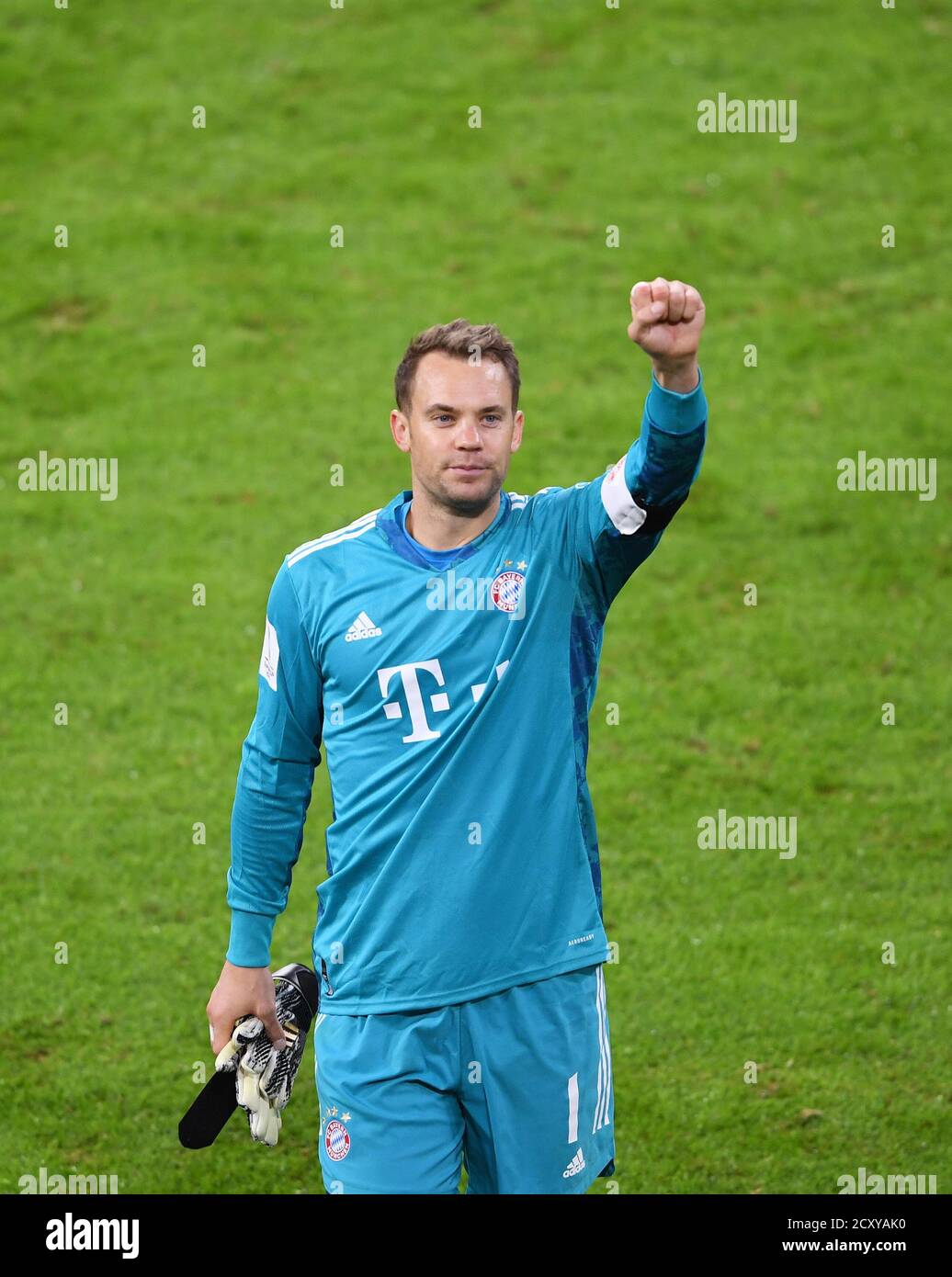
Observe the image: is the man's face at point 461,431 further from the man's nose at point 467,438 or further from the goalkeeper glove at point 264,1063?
the goalkeeper glove at point 264,1063

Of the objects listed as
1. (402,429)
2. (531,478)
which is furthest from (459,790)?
(531,478)

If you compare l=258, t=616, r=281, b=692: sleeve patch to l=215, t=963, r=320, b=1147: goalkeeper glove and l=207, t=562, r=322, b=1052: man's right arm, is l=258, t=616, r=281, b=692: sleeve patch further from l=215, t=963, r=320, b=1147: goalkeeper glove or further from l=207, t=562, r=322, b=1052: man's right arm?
l=215, t=963, r=320, b=1147: goalkeeper glove

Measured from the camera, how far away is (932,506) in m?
11.5

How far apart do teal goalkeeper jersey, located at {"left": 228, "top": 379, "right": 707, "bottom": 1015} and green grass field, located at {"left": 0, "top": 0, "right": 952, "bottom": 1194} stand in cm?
249

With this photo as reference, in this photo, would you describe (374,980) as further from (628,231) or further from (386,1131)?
(628,231)

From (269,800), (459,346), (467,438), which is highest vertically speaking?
(459,346)

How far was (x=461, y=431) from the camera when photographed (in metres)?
4.20

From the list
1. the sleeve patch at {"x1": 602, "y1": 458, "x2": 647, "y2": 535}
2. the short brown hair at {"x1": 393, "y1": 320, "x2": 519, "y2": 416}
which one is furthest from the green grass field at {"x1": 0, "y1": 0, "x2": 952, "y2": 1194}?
the short brown hair at {"x1": 393, "y1": 320, "x2": 519, "y2": 416}

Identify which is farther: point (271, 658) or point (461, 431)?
point (271, 658)

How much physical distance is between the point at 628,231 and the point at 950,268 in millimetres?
2774

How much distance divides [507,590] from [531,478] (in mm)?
7548

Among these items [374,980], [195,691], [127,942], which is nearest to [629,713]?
[195,691]

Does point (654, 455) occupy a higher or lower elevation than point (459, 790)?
higher

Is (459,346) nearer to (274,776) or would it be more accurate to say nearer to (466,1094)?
(274,776)
